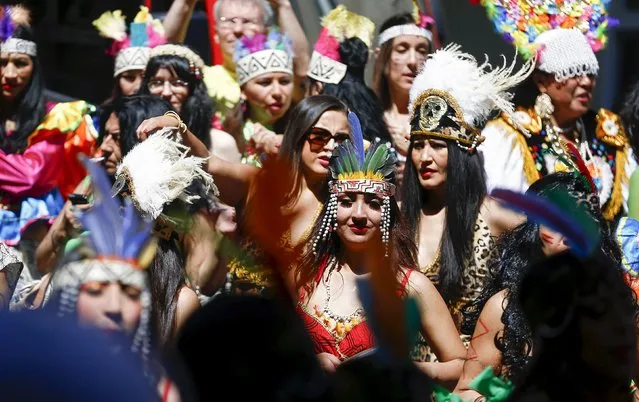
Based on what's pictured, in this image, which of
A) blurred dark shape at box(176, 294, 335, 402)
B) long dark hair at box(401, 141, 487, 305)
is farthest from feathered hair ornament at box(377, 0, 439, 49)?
blurred dark shape at box(176, 294, 335, 402)

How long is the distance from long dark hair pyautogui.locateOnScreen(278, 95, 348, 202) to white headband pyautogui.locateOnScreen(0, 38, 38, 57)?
178 cm

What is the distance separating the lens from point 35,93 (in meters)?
6.54

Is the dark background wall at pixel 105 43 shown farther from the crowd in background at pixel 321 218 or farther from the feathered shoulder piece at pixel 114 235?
the feathered shoulder piece at pixel 114 235

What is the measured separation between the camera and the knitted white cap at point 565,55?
20.4ft

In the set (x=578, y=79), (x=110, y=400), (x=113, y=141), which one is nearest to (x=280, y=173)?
(x=113, y=141)

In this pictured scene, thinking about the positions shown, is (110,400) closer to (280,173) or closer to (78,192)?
(280,173)

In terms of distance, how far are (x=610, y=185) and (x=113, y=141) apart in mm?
2197

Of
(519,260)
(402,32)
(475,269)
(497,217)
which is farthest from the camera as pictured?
(402,32)

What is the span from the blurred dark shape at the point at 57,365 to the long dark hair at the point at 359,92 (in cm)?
374

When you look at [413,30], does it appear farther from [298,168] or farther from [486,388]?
[486,388]

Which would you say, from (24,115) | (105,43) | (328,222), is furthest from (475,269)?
(105,43)

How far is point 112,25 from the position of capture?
23.2 ft

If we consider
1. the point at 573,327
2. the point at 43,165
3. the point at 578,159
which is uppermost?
the point at 573,327

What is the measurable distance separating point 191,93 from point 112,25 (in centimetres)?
97
